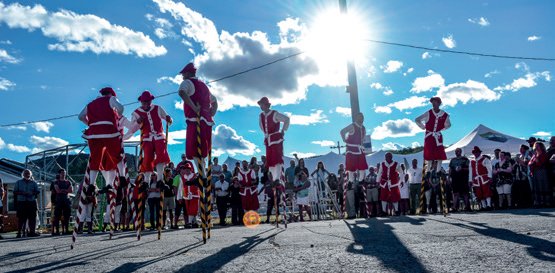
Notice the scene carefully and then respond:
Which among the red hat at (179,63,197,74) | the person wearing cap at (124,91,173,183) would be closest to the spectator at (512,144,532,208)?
the red hat at (179,63,197,74)

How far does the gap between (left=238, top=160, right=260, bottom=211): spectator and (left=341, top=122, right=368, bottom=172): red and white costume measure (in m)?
3.72

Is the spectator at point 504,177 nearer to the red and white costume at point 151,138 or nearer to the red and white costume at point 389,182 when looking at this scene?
the red and white costume at point 389,182

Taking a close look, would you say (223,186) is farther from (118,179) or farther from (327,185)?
(118,179)

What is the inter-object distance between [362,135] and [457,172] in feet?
14.8

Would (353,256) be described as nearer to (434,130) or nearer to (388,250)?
(388,250)

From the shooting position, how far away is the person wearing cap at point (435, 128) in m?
8.97

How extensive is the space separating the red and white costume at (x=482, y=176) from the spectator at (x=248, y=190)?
703 centimetres

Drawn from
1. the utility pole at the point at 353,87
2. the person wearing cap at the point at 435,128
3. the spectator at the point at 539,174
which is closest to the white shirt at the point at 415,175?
the utility pole at the point at 353,87

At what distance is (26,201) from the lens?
39.2 ft

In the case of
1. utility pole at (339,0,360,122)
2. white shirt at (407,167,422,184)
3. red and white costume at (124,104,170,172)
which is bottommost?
white shirt at (407,167,422,184)

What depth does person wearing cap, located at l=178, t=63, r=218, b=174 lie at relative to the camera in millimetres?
5652

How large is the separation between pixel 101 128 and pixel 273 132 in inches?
134

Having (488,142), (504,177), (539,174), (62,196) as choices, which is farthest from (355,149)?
(488,142)

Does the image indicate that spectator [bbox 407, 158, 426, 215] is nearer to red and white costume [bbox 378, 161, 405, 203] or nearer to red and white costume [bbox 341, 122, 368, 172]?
red and white costume [bbox 378, 161, 405, 203]
